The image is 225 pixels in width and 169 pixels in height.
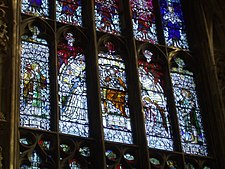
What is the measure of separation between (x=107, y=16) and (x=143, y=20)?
2.54 feet

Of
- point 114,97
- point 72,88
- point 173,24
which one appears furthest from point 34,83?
point 173,24

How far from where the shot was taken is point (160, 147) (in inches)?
502

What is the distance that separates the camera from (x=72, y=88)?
12.8 metres

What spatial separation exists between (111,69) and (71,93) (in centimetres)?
104

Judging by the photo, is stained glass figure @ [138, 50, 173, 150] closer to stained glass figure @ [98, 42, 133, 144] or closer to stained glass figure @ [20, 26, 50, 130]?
stained glass figure @ [98, 42, 133, 144]

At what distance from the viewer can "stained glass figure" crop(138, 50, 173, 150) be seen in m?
12.9

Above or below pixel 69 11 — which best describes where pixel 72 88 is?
below

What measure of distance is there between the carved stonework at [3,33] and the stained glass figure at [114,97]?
1.85 m

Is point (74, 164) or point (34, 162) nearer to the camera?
point (34, 162)

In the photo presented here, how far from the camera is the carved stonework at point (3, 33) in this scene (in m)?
12.2

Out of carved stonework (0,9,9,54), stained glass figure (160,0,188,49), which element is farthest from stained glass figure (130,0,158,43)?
carved stonework (0,9,9,54)

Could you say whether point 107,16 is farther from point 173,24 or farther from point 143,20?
point 173,24

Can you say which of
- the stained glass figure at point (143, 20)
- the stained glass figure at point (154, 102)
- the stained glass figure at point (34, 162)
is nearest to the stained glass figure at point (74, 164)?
the stained glass figure at point (34, 162)

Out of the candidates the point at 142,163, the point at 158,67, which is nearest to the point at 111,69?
the point at 158,67
